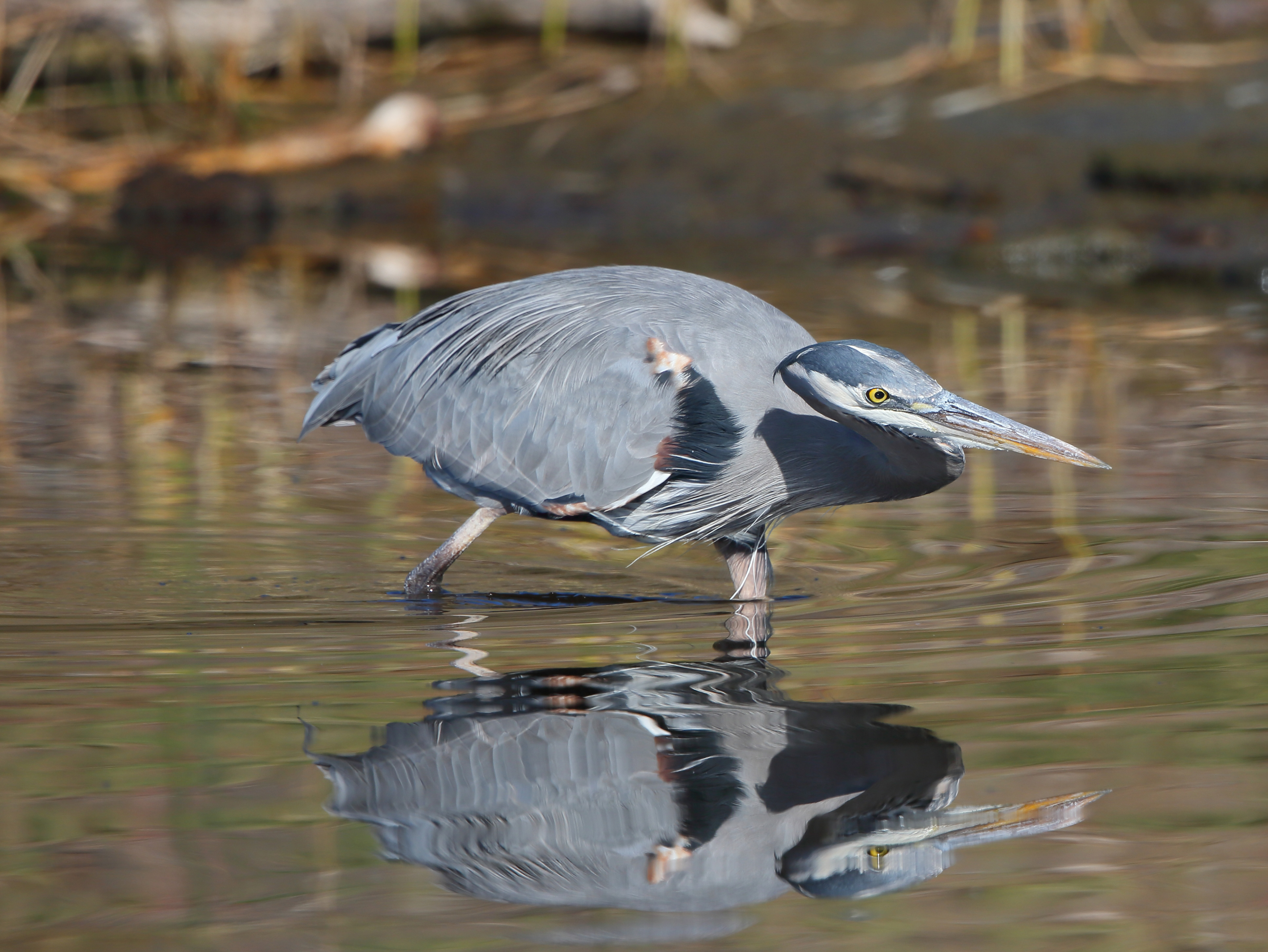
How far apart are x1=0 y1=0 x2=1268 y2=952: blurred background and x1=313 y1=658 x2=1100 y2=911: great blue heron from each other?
9 centimetres

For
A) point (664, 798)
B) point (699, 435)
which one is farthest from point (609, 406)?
point (664, 798)

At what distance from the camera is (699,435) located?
192 inches

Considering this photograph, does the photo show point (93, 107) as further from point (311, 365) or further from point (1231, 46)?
point (1231, 46)

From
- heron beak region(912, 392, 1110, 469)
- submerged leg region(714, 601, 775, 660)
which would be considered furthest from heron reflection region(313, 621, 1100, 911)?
heron beak region(912, 392, 1110, 469)

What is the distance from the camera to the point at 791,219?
45.5ft

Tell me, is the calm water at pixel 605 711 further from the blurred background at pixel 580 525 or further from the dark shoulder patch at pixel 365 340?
the dark shoulder patch at pixel 365 340

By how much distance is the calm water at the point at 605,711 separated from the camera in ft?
Result: 9.26

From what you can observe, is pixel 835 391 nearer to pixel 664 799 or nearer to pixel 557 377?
pixel 557 377

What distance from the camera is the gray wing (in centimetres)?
495

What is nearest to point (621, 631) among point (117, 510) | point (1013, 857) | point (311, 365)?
point (1013, 857)

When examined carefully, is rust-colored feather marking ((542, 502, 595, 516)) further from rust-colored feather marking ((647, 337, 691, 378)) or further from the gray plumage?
rust-colored feather marking ((647, 337, 691, 378))

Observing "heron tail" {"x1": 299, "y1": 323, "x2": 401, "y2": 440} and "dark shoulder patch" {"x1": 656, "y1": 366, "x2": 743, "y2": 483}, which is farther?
"heron tail" {"x1": 299, "y1": 323, "x2": 401, "y2": 440}

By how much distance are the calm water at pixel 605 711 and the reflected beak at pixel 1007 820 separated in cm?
1

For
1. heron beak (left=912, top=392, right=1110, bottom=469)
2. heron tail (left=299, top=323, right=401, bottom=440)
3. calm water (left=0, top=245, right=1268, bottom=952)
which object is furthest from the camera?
heron tail (left=299, top=323, right=401, bottom=440)
